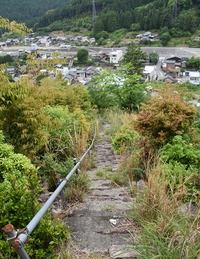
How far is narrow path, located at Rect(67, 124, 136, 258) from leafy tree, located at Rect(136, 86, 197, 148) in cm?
111

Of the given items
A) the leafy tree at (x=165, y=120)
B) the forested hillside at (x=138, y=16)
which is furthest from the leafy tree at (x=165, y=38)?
the leafy tree at (x=165, y=120)

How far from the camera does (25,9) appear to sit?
98.6 m

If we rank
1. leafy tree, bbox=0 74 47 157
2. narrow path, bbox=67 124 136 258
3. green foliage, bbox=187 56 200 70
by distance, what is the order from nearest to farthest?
1. narrow path, bbox=67 124 136 258
2. leafy tree, bbox=0 74 47 157
3. green foliage, bbox=187 56 200 70

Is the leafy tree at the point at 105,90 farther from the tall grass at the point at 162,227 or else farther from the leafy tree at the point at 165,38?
the leafy tree at the point at 165,38

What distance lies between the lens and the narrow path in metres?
1.97

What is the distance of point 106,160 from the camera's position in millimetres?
4684

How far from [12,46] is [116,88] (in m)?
66.3

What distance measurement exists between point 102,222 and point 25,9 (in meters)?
114

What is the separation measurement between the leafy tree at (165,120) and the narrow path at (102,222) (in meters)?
1.11

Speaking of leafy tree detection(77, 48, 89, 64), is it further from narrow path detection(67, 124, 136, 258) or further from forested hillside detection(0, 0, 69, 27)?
forested hillside detection(0, 0, 69, 27)

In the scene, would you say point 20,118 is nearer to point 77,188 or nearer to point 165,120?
point 77,188

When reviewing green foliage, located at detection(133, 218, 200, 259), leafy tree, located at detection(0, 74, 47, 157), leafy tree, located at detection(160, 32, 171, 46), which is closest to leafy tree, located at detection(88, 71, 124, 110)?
leafy tree, located at detection(0, 74, 47, 157)

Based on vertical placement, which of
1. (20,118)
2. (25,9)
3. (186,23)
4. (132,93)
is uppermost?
(25,9)

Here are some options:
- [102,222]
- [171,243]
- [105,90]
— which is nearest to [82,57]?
[105,90]
